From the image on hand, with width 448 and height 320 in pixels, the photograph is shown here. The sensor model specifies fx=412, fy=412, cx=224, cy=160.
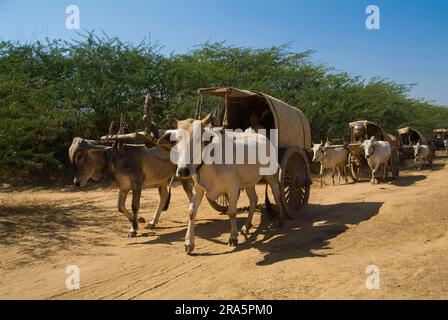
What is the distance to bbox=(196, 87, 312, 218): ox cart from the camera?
7496mm

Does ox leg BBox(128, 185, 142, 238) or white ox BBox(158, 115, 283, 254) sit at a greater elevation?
white ox BBox(158, 115, 283, 254)

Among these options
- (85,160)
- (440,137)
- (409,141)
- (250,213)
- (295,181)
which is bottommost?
(250,213)

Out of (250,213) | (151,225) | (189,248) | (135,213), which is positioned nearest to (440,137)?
(250,213)

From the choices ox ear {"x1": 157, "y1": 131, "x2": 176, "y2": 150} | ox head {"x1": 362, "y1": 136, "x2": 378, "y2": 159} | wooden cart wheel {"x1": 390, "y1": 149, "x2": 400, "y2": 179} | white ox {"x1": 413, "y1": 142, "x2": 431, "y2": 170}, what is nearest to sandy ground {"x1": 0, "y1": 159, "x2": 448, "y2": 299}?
ox ear {"x1": 157, "y1": 131, "x2": 176, "y2": 150}

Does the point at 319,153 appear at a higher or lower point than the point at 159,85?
lower

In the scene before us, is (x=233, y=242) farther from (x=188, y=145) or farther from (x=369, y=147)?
(x=369, y=147)

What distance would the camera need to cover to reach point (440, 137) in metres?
26.8

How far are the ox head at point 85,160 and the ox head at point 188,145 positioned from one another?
195 cm

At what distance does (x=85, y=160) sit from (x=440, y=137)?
84.6ft

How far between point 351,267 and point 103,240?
3922 millimetres

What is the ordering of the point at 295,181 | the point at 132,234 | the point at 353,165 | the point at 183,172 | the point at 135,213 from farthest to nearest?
the point at 353,165
the point at 295,181
the point at 135,213
the point at 132,234
the point at 183,172

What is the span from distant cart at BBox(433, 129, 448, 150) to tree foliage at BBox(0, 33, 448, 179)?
458 cm

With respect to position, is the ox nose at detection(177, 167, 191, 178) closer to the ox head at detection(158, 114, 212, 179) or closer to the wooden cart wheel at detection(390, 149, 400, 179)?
the ox head at detection(158, 114, 212, 179)
